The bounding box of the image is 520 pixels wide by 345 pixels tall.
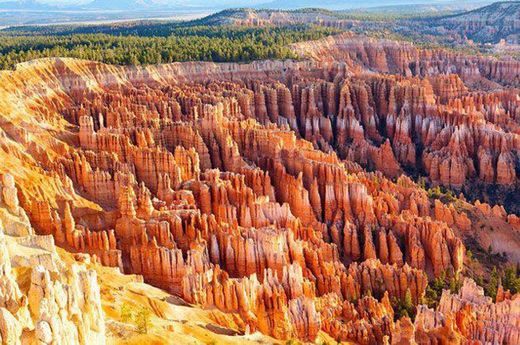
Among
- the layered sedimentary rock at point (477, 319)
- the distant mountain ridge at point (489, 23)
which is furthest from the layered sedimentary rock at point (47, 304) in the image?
the distant mountain ridge at point (489, 23)

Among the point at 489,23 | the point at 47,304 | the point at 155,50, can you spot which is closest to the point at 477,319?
the point at 47,304

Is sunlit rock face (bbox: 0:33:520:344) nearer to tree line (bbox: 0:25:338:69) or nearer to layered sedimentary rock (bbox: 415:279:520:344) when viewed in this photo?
layered sedimentary rock (bbox: 415:279:520:344)

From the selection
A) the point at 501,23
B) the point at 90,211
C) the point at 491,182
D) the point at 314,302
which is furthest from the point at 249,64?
the point at 501,23

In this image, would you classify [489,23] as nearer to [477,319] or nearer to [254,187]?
[254,187]

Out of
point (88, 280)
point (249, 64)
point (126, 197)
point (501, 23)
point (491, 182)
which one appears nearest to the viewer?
point (88, 280)

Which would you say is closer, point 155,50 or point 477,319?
point 477,319

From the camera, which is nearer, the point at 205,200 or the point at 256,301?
the point at 256,301

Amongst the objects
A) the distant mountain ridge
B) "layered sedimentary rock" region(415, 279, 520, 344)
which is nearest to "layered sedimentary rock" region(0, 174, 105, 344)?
"layered sedimentary rock" region(415, 279, 520, 344)

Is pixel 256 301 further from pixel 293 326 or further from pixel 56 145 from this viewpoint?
pixel 56 145

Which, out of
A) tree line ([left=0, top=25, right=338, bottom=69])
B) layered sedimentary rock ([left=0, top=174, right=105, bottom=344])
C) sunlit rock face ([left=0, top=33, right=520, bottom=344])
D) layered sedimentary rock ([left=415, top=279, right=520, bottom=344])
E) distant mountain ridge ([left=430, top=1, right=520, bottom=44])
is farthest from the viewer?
distant mountain ridge ([left=430, top=1, right=520, bottom=44])
